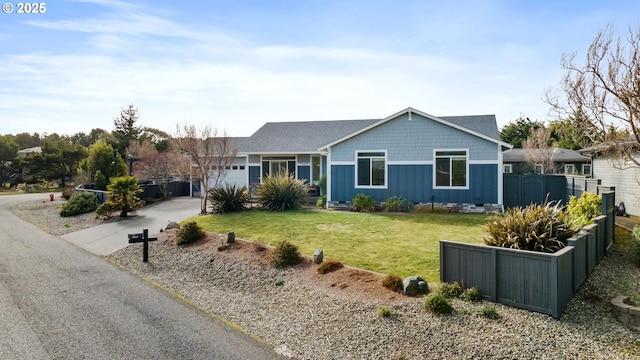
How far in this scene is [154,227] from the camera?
15422 millimetres

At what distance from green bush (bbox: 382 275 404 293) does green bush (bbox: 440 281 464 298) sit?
740 millimetres

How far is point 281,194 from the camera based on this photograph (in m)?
16.4

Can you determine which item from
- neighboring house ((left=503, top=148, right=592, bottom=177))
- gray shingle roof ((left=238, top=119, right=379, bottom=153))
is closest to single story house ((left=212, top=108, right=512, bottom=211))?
gray shingle roof ((left=238, top=119, right=379, bottom=153))

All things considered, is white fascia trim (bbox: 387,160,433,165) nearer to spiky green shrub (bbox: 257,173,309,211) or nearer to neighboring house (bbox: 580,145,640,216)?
spiky green shrub (bbox: 257,173,309,211)

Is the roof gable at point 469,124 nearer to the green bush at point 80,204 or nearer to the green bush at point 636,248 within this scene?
the green bush at point 636,248

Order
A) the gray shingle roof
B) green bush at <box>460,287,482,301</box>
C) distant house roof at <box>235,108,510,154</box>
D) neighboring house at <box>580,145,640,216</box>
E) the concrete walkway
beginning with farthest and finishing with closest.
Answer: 1. the gray shingle roof
2. distant house roof at <box>235,108,510,154</box>
3. neighboring house at <box>580,145,640,216</box>
4. the concrete walkway
5. green bush at <box>460,287,482,301</box>

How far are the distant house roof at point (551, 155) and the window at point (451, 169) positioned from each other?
46.6 feet

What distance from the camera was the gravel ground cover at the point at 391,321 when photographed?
5.16 meters

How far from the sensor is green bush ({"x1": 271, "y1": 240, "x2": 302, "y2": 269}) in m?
9.16

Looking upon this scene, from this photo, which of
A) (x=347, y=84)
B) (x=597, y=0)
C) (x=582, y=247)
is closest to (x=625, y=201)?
(x=597, y=0)

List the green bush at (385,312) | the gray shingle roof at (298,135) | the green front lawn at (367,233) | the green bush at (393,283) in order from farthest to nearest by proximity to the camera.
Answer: the gray shingle roof at (298,135), the green front lawn at (367,233), the green bush at (393,283), the green bush at (385,312)

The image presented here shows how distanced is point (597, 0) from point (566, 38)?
5.11 feet

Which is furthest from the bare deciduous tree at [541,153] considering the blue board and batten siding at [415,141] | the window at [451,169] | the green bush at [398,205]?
the green bush at [398,205]

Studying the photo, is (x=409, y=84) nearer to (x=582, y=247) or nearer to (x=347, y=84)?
(x=347, y=84)
